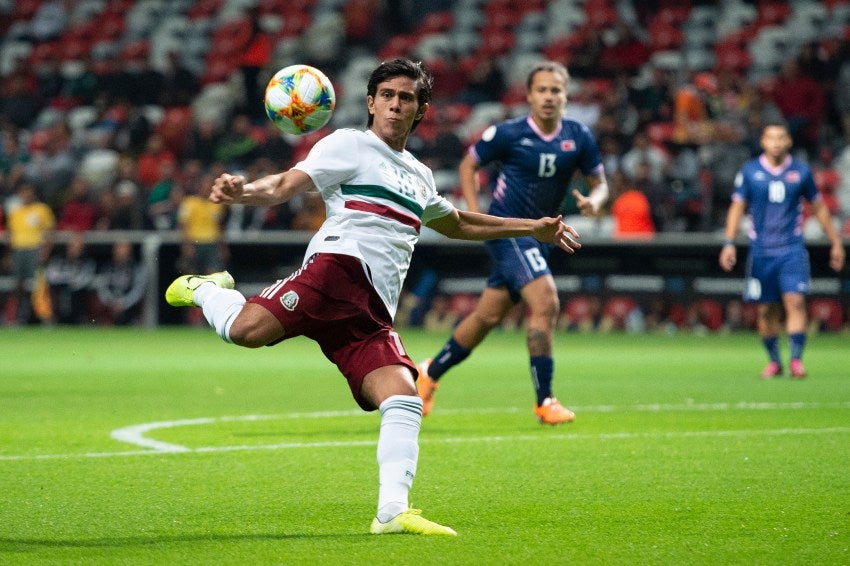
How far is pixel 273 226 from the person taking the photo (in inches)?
933

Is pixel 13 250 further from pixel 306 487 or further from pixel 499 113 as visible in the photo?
pixel 306 487

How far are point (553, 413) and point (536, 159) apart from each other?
185cm

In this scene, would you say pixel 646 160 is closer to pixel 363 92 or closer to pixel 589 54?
pixel 589 54

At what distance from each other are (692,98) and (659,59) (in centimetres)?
191

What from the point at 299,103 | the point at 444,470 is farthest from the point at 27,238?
the point at 299,103

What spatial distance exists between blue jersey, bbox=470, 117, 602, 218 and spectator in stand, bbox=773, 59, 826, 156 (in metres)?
12.7

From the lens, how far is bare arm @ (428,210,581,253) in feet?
20.3

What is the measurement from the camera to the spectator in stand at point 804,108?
A: 72.3 ft

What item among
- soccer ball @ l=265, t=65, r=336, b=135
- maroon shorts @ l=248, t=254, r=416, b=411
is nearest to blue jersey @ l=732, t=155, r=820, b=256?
soccer ball @ l=265, t=65, r=336, b=135

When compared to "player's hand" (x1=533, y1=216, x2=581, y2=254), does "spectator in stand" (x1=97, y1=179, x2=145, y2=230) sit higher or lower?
lower

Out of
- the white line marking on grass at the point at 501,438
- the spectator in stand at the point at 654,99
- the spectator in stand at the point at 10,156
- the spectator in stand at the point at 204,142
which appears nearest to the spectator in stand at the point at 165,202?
the spectator in stand at the point at 204,142

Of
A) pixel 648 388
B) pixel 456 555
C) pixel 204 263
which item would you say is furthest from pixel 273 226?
pixel 456 555

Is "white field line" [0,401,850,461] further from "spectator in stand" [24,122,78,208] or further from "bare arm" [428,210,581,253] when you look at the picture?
"spectator in stand" [24,122,78,208]

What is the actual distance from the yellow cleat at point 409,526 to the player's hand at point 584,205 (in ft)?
10.6
